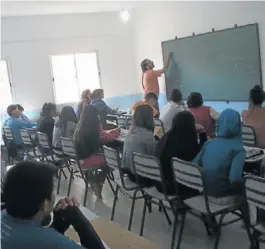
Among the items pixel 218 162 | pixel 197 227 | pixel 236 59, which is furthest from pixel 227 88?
pixel 218 162

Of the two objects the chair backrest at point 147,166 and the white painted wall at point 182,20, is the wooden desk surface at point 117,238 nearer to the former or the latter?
the chair backrest at point 147,166

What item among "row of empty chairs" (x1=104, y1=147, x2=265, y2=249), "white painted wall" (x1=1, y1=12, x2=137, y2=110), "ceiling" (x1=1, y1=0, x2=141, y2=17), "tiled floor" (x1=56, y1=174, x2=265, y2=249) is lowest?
"tiled floor" (x1=56, y1=174, x2=265, y2=249)

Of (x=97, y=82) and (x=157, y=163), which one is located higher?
(x=97, y=82)

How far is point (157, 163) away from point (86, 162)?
1.73 m

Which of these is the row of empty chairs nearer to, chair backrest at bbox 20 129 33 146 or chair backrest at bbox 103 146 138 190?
chair backrest at bbox 103 146 138 190

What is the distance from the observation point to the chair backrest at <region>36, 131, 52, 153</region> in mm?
5459

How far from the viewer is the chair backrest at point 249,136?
4047 millimetres

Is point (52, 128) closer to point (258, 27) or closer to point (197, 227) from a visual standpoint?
point (197, 227)

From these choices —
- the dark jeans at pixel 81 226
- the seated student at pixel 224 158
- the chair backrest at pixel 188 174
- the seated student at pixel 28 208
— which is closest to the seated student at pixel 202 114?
the seated student at pixel 224 158

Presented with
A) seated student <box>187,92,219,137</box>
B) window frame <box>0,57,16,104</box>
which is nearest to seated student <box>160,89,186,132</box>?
seated student <box>187,92,219,137</box>

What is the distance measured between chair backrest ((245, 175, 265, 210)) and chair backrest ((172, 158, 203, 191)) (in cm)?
41

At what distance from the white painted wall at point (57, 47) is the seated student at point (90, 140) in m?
4.29

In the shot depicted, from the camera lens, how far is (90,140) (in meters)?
4.76

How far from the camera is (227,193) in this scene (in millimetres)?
2975
